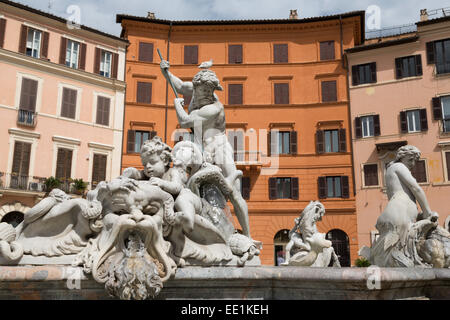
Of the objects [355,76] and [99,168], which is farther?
[355,76]

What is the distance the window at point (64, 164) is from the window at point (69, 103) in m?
2.44

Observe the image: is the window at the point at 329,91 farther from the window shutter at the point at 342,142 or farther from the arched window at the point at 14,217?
the arched window at the point at 14,217

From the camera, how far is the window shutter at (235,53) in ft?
102

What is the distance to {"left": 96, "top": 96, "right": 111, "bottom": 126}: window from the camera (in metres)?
28.7

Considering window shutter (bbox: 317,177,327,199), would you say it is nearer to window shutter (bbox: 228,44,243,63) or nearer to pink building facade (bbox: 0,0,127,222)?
window shutter (bbox: 228,44,243,63)

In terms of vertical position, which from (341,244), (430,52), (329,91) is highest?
(430,52)

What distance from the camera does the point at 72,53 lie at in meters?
28.6

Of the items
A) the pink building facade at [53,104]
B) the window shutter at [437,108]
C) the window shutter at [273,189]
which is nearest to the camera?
the pink building facade at [53,104]

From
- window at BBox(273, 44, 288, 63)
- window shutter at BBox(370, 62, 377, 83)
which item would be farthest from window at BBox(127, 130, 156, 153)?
window shutter at BBox(370, 62, 377, 83)

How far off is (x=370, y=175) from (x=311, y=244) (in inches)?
897

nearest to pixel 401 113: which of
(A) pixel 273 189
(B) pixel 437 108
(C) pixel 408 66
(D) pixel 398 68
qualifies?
(B) pixel 437 108

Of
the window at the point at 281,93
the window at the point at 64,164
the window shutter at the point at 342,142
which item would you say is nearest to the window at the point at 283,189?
the window shutter at the point at 342,142

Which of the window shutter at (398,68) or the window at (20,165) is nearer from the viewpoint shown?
the window at (20,165)

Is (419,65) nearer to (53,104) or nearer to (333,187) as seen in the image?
(333,187)
